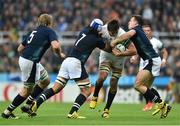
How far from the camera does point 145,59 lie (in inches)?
726

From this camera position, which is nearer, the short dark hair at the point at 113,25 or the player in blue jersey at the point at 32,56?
the player in blue jersey at the point at 32,56

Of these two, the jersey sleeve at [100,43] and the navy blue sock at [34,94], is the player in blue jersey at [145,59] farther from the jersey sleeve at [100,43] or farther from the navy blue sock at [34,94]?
the navy blue sock at [34,94]

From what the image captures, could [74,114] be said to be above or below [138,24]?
below

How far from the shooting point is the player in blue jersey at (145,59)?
17.8 m

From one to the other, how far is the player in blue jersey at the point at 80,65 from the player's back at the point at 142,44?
80cm

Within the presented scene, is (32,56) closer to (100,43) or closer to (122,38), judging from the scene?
(100,43)

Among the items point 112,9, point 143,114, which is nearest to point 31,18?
point 112,9

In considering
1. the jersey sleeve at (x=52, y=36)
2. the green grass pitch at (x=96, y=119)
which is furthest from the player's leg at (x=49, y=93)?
the jersey sleeve at (x=52, y=36)

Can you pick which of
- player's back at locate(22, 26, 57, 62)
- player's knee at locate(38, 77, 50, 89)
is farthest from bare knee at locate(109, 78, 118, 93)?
player's back at locate(22, 26, 57, 62)

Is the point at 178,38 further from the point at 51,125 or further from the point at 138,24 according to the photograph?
the point at 51,125

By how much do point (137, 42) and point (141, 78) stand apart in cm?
88

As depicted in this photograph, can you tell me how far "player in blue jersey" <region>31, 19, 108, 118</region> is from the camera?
17438mm

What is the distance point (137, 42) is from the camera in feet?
59.3

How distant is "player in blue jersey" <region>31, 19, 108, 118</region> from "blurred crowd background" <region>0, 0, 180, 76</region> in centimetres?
1461
